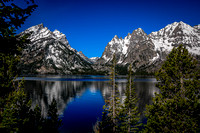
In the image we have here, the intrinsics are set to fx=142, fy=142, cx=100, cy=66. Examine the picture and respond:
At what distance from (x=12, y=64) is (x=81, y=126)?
35.2m

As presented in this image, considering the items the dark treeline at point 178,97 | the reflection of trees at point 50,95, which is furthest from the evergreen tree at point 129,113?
the reflection of trees at point 50,95

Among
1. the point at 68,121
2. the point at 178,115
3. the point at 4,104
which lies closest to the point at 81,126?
the point at 68,121

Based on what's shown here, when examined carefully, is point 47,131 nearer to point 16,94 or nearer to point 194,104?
point 16,94

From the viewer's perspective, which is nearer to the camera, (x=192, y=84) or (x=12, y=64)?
(x=192, y=84)

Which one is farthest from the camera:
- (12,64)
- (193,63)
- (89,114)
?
(89,114)

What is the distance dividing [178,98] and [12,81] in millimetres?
25495

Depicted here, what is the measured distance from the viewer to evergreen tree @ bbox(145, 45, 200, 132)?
762 inches

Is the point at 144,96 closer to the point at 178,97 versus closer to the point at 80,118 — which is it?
the point at 80,118

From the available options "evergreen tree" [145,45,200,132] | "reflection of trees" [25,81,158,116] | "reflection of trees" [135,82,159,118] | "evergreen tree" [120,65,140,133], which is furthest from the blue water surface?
"evergreen tree" [145,45,200,132]

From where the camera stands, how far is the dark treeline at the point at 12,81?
7.69m

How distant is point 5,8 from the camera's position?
756cm

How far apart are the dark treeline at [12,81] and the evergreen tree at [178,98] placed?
20.1 metres

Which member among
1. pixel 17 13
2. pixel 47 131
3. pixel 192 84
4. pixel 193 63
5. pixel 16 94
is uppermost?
pixel 17 13

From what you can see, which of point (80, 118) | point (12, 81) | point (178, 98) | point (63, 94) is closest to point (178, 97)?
point (178, 98)
